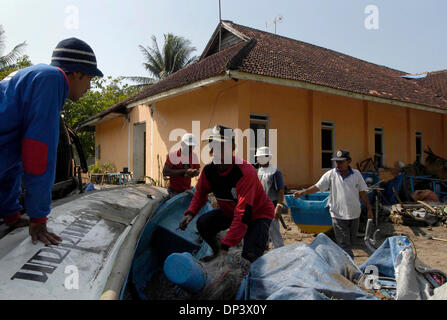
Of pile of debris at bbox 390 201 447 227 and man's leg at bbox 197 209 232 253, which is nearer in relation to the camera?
man's leg at bbox 197 209 232 253

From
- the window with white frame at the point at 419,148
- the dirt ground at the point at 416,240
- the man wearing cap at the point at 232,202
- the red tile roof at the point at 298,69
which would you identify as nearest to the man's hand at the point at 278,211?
the dirt ground at the point at 416,240

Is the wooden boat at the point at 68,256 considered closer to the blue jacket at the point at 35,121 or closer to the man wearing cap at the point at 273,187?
the blue jacket at the point at 35,121

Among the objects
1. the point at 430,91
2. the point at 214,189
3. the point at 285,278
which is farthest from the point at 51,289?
the point at 430,91

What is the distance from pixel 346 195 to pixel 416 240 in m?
2.93

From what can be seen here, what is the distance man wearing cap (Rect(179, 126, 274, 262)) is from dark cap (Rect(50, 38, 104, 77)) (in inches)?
46.3

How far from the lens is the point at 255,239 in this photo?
2.83m

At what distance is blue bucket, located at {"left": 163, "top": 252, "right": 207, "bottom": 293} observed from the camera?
1.98m

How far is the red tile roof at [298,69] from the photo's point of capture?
8234 mm

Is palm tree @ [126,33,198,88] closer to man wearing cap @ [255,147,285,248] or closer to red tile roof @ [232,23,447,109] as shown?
red tile roof @ [232,23,447,109]

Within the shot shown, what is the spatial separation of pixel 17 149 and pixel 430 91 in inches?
671

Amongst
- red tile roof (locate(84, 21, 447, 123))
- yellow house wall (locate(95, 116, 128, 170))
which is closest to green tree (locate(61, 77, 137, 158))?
yellow house wall (locate(95, 116, 128, 170))
